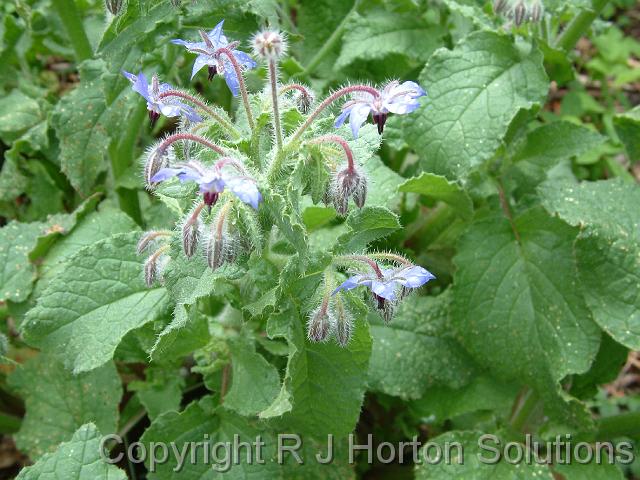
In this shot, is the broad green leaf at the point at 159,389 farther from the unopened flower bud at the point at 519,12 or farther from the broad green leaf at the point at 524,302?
the unopened flower bud at the point at 519,12

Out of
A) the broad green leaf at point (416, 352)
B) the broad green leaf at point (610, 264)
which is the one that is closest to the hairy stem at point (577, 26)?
the broad green leaf at point (610, 264)

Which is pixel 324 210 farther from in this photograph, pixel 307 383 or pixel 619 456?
pixel 619 456

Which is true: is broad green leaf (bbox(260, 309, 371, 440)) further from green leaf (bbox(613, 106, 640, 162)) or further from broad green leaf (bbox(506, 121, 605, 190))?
green leaf (bbox(613, 106, 640, 162))

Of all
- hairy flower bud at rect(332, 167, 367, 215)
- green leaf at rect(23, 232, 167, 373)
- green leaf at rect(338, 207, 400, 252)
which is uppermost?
hairy flower bud at rect(332, 167, 367, 215)

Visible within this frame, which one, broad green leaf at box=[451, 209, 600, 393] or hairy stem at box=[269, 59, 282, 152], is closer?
hairy stem at box=[269, 59, 282, 152]

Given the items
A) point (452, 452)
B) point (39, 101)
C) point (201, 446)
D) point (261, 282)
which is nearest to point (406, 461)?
point (452, 452)

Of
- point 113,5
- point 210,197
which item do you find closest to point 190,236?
point 210,197

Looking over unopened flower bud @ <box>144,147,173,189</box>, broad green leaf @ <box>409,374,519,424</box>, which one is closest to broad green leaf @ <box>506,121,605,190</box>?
broad green leaf @ <box>409,374,519,424</box>
